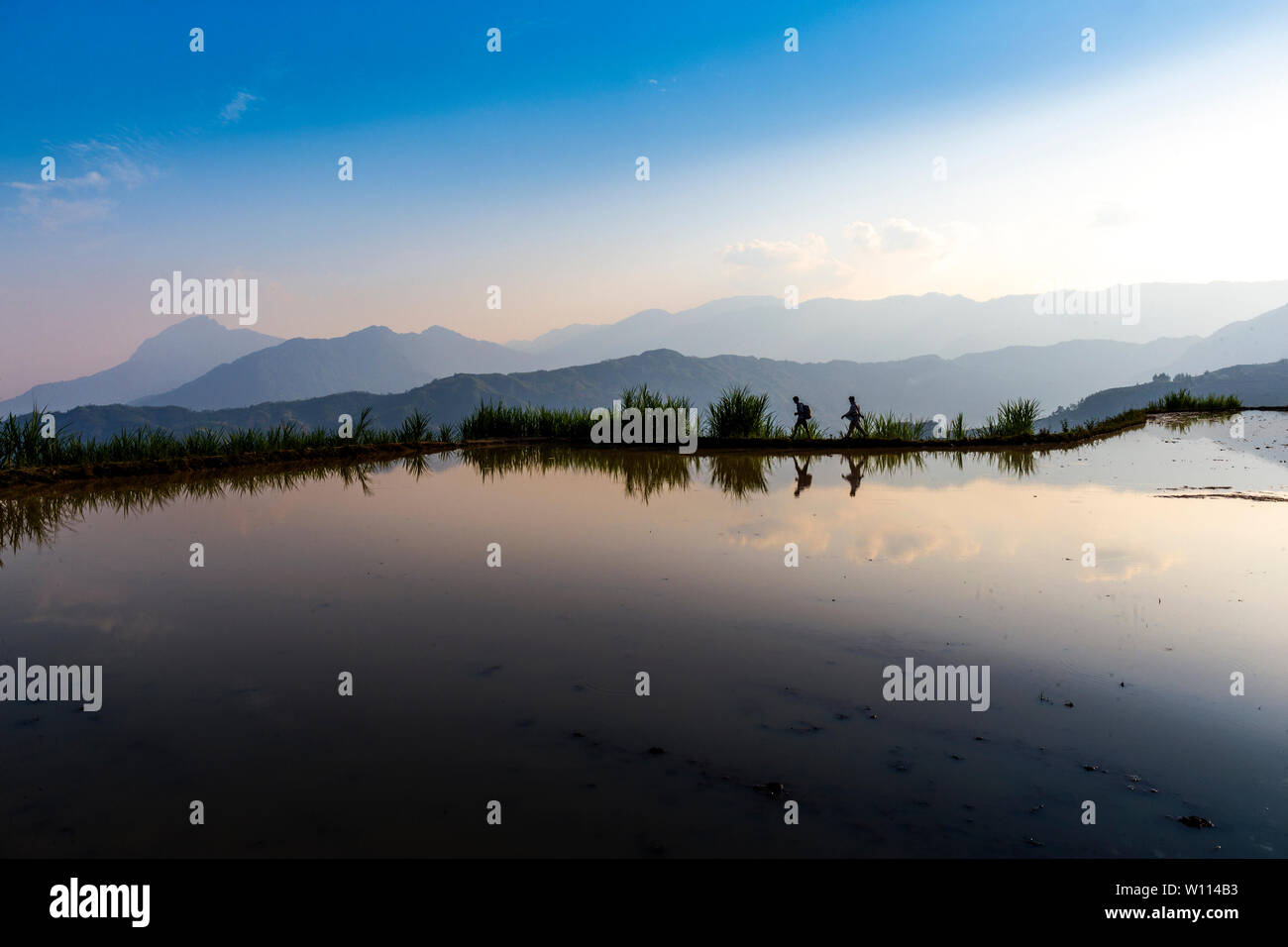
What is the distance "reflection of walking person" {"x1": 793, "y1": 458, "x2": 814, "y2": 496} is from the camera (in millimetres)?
13289

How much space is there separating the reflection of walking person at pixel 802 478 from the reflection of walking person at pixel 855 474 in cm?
72

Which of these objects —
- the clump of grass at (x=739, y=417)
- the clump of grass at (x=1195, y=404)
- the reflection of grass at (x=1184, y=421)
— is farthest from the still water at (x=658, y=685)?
the clump of grass at (x=1195, y=404)

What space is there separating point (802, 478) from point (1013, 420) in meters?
11.6

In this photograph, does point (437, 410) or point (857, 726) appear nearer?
point (857, 726)

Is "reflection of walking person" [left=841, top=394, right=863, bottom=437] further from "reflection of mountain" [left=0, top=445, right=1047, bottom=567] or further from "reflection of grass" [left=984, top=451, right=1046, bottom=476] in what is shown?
"reflection of grass" [left=984, top=451, right=1046, bottom=476]

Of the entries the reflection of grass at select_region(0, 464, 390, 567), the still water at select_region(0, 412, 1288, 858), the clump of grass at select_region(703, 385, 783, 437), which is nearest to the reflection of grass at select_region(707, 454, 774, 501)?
the still water at select_region(0, 412, 1288, 858)

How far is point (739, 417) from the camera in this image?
22875 millimetres

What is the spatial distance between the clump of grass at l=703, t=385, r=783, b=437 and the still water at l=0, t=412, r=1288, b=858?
12.6 metres

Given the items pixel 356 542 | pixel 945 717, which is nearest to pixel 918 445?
pixel 356 542

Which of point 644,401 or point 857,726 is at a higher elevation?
point 644,401
